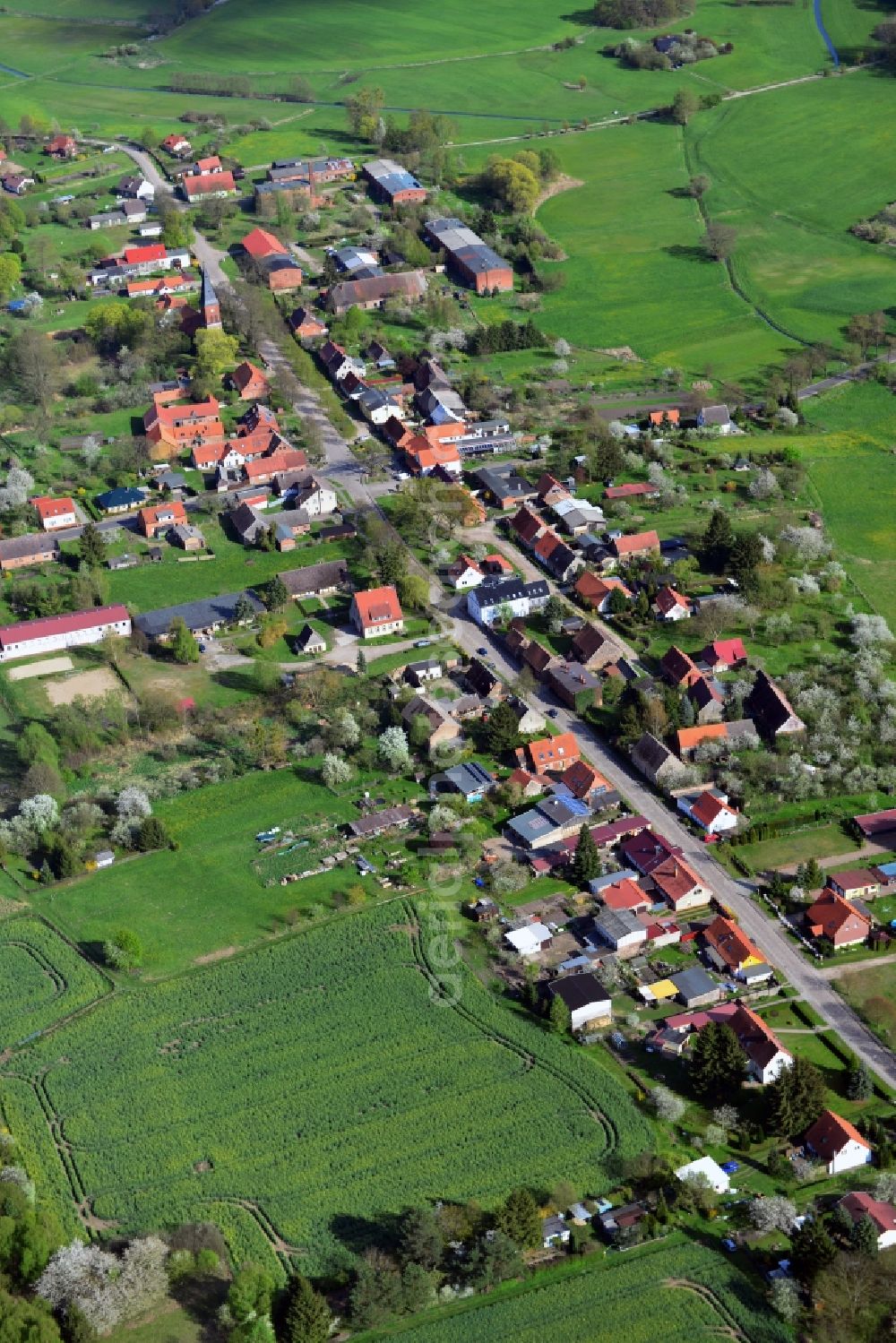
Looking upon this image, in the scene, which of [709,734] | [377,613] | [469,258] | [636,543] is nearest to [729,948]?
[709,734]

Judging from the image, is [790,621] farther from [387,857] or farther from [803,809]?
[387,857]

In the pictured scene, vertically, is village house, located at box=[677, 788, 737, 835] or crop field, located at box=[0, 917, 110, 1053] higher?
village house, located at box=[677, 788, 737, 835]

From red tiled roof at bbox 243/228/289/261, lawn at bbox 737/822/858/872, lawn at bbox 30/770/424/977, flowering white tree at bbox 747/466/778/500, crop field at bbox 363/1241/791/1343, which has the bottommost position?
lawn at bbox 30/770/424/977

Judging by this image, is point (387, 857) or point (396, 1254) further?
point (387, 857)

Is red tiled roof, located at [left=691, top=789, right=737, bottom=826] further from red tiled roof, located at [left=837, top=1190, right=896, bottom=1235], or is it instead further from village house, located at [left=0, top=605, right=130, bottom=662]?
village house, located at [left=0, top=605, right=130, bottom=662]

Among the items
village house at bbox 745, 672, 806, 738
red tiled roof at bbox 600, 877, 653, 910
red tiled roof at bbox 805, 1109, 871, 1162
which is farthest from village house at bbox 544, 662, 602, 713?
red tiled roof at bbox 805, 1109, 871, 1162

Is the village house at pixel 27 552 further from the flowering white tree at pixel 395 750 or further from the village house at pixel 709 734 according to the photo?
the village house at pixel 709 734

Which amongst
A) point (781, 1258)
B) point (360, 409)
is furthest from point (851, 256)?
point (781, 1258)
